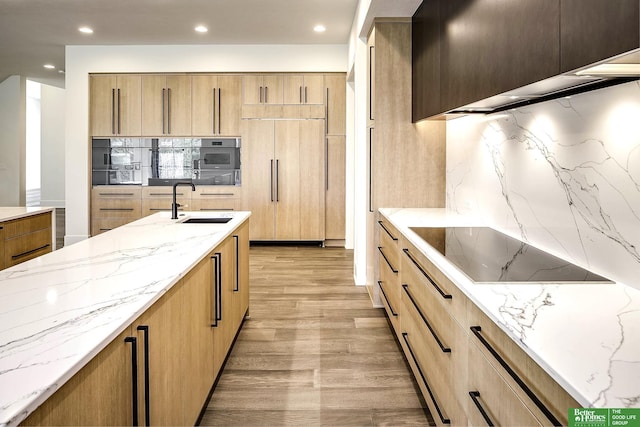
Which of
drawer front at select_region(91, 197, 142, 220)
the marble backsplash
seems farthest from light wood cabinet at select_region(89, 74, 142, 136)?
the marble backsplash

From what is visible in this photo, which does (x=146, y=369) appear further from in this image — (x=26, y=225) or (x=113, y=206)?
(x=113, y=206)

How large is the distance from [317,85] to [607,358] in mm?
6444

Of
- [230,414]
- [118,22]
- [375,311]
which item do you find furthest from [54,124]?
[230,414]

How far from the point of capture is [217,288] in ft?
8.78

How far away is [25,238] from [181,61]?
12.9 ft

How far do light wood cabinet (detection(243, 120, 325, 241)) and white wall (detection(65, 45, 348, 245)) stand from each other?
80 centimetres

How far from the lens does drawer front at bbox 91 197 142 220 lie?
7363 mm

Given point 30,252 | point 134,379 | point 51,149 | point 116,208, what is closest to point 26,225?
point 30,252

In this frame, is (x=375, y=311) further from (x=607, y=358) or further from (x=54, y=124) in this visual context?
(x=54, y=124)

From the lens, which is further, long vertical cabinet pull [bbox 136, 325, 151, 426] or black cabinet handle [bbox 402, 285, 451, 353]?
black cabinet handle [bbox 402, 285, 451, 353]

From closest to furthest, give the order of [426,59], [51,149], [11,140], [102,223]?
[426,59] → [102,223] → [11,140] → [51,149]

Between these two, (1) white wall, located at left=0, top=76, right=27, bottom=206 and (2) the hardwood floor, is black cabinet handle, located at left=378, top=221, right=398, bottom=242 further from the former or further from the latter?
(1) white wall, located at left=0, top=76, right=27, bottom=206

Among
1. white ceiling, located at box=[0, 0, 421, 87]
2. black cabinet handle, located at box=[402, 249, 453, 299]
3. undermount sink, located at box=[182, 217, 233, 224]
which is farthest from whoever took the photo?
white ceiling, located at box=[0, 0, 421, 87]

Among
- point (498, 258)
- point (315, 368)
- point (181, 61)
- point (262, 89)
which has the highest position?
point (181, 61)
